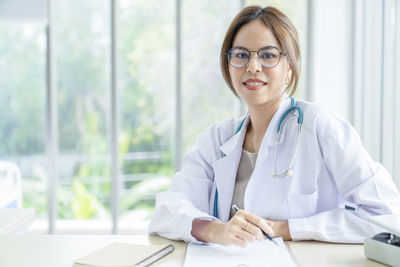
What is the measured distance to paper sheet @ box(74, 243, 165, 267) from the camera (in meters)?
0.98

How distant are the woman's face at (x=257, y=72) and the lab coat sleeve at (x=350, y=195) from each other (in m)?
0.24

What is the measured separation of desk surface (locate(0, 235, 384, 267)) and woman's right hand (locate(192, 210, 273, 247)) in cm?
6

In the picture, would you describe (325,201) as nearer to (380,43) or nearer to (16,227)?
(16,227)

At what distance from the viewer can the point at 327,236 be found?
3.90 ft

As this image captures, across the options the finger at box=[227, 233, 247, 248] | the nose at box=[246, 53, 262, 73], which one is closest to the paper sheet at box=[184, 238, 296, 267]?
the finger at box=[227, 233, 247, 248]

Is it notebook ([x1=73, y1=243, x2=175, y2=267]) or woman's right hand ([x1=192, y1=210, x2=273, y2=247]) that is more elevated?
woman's right hand ([x1=192, y1=210, x2=273, y2=247])

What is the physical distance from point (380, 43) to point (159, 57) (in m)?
1.40

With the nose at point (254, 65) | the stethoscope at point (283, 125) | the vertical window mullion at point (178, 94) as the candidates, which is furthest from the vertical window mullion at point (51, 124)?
the nose at point (254, 65)

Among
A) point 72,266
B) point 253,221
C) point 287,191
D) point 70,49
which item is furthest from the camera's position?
point 70,49

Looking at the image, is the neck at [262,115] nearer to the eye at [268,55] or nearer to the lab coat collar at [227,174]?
the lab coat collar at [227,174]

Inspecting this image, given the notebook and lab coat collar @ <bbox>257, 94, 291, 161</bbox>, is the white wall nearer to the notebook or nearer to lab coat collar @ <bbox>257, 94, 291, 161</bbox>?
lab coat collar @ <bbox>257, 94, 291, 161</bbox>

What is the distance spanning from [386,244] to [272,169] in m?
0.49

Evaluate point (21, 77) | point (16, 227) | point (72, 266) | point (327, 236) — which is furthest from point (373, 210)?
point (21, 77)

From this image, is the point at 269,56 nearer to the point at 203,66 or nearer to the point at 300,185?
the point at 300,185
